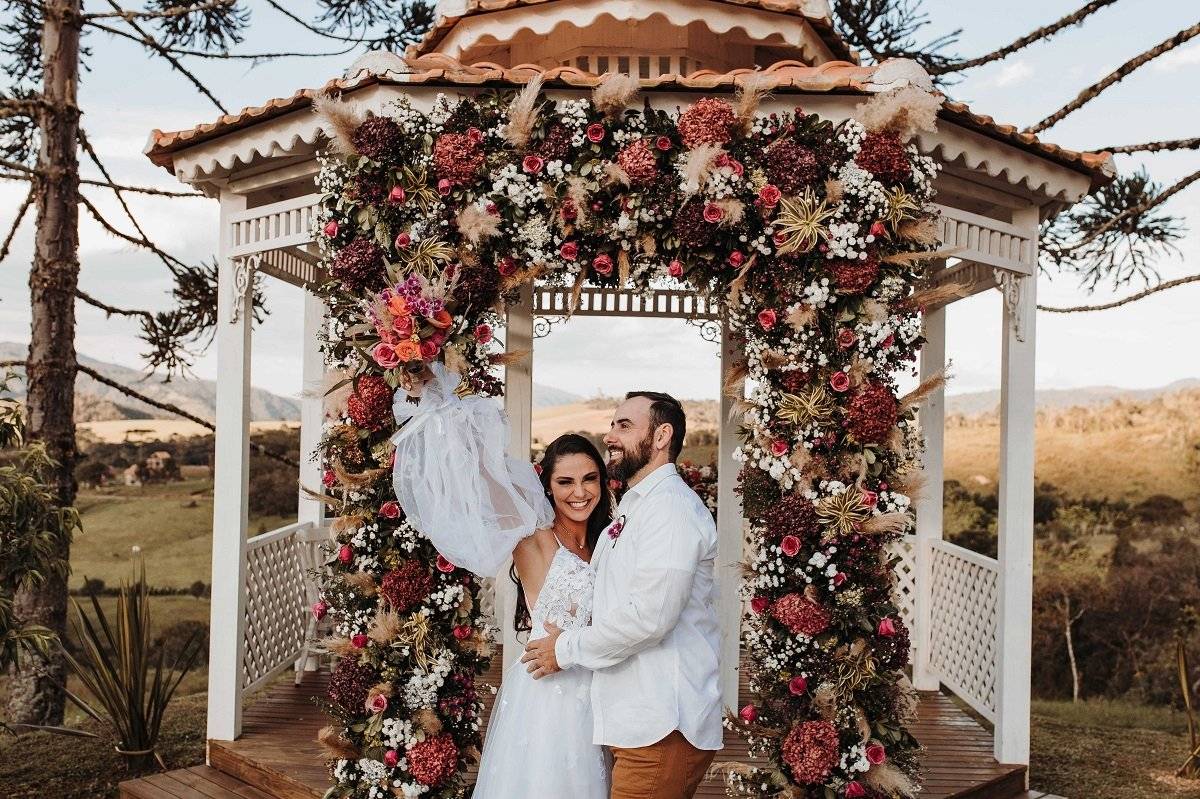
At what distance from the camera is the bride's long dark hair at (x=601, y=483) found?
11.6ft

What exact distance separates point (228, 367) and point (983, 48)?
911 cm

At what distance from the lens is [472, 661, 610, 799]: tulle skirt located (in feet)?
10.9

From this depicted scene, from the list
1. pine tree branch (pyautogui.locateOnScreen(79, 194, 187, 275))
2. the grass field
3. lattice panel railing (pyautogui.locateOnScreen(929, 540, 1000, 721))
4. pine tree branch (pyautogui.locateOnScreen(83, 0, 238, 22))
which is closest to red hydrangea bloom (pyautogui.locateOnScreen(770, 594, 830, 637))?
lattice panel railing (pyautogui.locateOnScreen(929, 540, 1000, 721))

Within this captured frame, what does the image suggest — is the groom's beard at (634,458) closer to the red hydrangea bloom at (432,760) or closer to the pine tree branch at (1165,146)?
the red hydrangea bloom at (432,760)

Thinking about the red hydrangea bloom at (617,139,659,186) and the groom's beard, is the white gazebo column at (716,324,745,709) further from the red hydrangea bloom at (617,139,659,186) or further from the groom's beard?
the groom's beard

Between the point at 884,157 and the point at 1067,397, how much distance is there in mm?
12865

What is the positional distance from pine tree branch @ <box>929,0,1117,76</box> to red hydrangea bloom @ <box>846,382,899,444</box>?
6.72 meters

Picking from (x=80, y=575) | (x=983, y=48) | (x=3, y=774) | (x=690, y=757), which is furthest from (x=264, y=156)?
(x=80, y=575)

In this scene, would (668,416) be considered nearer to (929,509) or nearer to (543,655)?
(543,655)

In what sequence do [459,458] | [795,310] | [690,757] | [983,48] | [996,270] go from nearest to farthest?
[690,757] < [459,458] < [795,310] < [996,270] < [983,48]

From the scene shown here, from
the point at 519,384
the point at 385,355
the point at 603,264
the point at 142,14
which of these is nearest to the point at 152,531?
the point at 142,14

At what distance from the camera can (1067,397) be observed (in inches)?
611

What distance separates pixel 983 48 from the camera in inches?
435

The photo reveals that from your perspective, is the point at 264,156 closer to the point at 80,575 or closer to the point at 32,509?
the point at 32,509
